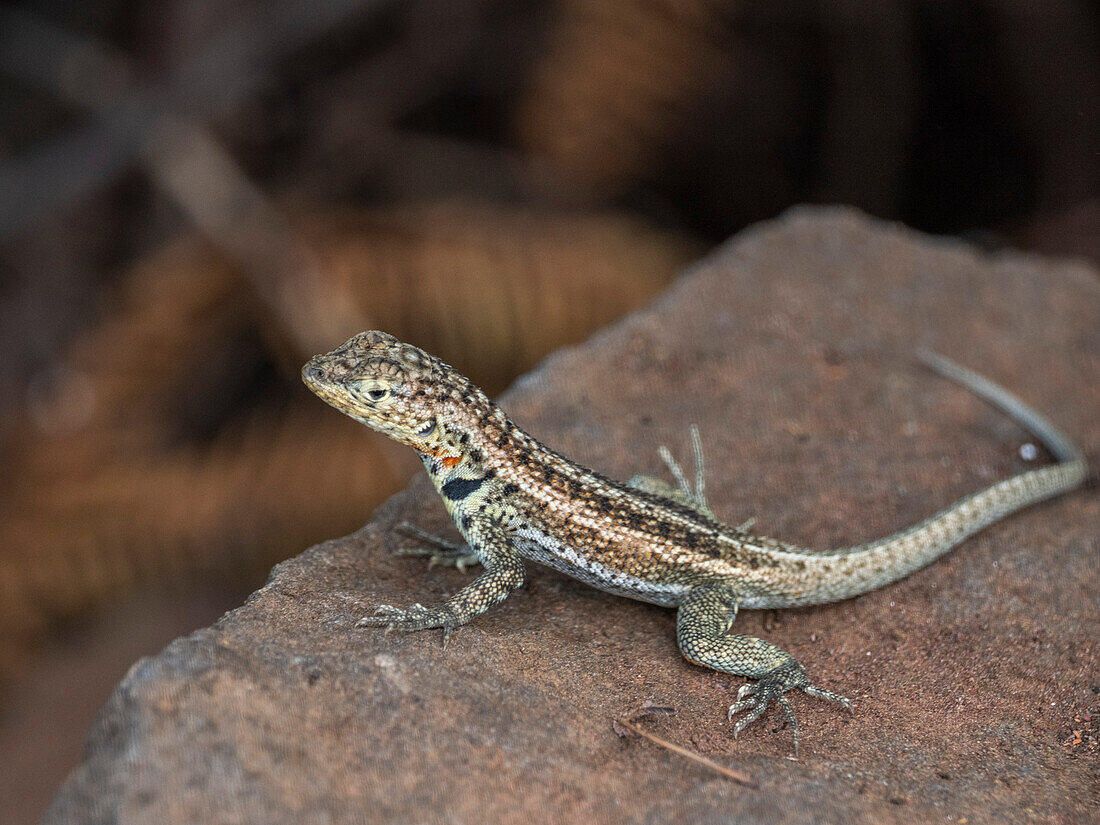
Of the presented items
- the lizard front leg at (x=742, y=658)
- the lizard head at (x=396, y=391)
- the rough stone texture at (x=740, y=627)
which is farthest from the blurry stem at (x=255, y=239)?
the lizard front leg at (x=742, y=658)

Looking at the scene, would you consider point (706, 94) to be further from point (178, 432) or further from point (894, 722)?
point (894, 722)

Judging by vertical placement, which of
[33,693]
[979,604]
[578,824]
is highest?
[578,824]

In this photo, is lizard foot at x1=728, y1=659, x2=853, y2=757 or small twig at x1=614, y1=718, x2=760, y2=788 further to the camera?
lizard foot at x1=728, y1=659, x2=853, y2=757

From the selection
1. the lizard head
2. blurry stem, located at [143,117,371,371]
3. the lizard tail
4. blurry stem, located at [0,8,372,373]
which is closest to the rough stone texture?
the lizard tail

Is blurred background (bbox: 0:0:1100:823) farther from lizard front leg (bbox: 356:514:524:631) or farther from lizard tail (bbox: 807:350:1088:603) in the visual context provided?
lizard tail (bbox: 807:350:1088:603)

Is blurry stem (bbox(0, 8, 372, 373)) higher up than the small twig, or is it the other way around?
blurry stem (bbox(0, 8, 372, 373))

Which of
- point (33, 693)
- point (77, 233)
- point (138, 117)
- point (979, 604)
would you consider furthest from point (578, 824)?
point (77, 233)

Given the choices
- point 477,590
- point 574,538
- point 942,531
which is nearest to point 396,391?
point 477,590
